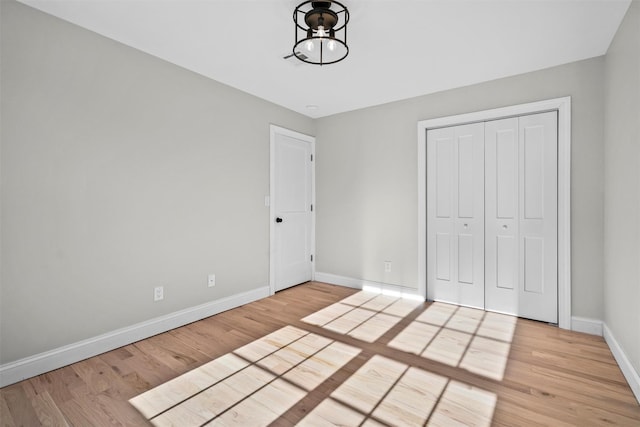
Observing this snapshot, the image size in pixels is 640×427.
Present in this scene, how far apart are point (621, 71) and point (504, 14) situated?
0.99m

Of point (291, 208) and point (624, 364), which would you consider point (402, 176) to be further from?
point (624, 364)

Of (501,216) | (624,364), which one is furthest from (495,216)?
(624,364)

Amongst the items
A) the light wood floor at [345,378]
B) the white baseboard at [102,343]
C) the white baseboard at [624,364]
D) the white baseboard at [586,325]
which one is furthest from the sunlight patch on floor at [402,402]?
the white baseboard at [102,343]

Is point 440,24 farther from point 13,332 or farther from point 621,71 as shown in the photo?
point 13,332

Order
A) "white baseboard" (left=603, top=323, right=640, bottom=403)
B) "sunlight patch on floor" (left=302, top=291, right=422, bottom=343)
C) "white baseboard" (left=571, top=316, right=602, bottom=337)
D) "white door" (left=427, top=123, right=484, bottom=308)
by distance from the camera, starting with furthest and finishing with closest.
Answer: "white door" (left=427, top=123, right=484, bottom=308) → "sunlight patch on floor" (left=302, top=291, right=422, bottom=343) → "white baseboard" (left=571, top=316, right=602, bottom=337) → "white baseboard" (left=603, top=323, right=640, bottom=403)

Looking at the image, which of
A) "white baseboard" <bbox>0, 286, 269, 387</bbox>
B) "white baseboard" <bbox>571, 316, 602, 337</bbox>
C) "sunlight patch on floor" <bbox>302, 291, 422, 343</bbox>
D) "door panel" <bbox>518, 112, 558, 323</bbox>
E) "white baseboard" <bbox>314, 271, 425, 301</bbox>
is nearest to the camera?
"white baseboard" <bbox>0, 286, 269, 387</bbox>

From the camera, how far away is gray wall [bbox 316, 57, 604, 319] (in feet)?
9.10

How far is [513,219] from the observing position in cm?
317

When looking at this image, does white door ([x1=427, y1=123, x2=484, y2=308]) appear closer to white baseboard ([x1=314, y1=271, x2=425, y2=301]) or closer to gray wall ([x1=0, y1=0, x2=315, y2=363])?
white baseboard ([x1=314, y1=271, x2=425, y2=301])

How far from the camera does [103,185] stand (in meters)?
2.42

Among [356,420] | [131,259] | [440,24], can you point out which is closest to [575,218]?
[440,24]

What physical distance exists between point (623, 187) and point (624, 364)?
1.24 meters

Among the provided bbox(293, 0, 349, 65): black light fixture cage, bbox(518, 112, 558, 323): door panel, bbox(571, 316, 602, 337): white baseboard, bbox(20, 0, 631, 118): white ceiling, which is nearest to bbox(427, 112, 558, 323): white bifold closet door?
bbox(518, 112, 558, 323): door panel

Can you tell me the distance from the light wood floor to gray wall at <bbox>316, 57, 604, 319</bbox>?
92cm
